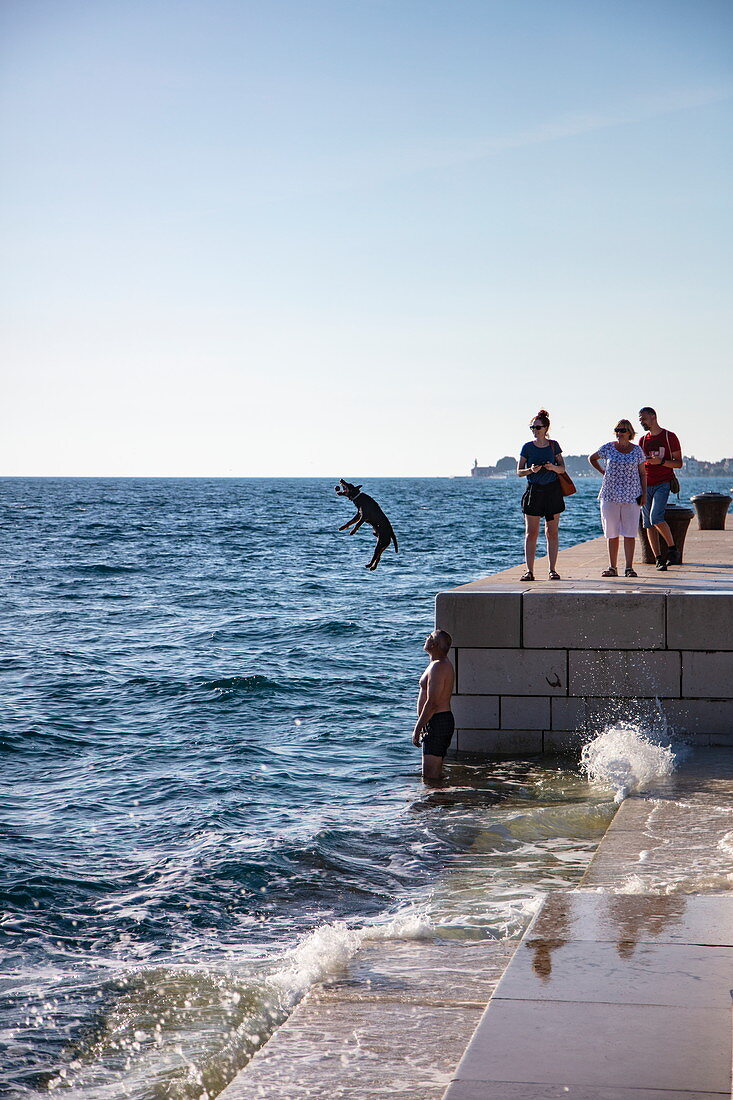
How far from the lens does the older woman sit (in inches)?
447

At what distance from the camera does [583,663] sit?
32.1 feet

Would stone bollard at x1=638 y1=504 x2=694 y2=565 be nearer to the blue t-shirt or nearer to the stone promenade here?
the blue t-shirt

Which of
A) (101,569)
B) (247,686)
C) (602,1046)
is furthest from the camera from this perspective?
(101,569)

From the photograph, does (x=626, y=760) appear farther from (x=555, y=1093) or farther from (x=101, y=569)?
(x=101, y=569)

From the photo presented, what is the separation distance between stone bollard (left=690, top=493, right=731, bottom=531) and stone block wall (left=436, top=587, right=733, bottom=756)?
11.2m

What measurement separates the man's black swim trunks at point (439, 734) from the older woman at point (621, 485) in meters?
2.91

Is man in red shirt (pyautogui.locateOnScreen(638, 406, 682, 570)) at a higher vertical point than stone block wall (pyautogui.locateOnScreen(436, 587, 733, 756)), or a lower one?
higher

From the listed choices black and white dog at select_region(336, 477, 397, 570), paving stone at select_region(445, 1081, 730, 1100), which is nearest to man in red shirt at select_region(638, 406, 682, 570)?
black and white dog at select_region(336, 477, 397, 570)

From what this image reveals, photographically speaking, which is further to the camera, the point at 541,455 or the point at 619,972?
the point at 541,455

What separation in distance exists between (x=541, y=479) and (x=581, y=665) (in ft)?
7.40

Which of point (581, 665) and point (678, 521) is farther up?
point (678, 521)

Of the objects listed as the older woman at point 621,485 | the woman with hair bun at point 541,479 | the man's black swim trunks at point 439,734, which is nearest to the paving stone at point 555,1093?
the man's black swim trunks at point 439,734

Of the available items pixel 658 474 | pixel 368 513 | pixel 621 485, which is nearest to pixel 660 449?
pixel 658 474

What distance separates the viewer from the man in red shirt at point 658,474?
12.1 metres
